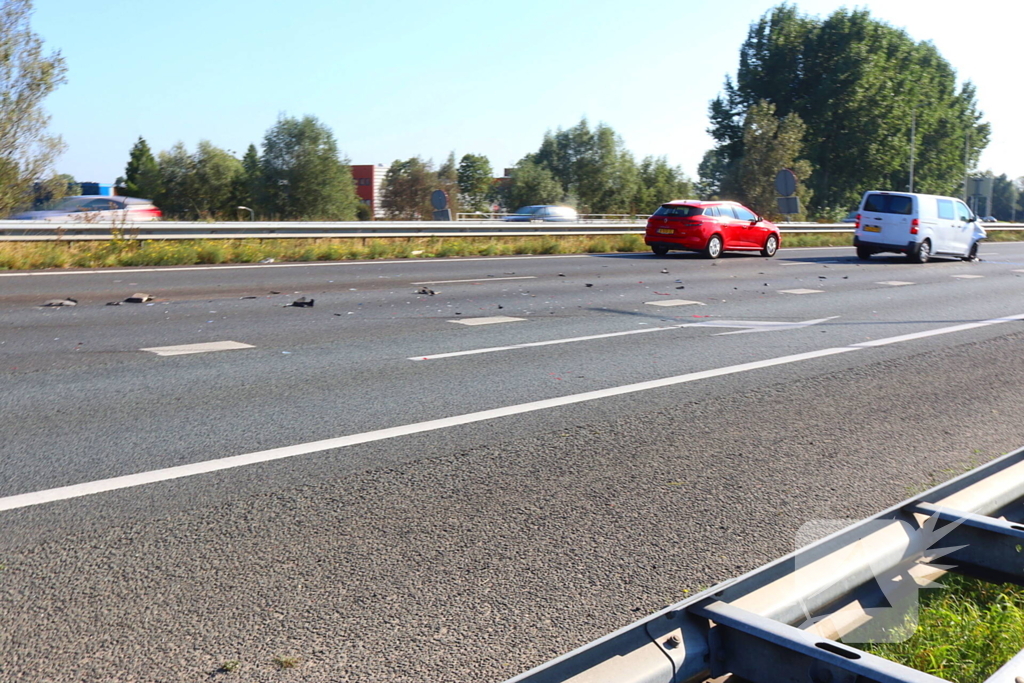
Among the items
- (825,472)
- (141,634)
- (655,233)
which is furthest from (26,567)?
(655,233)

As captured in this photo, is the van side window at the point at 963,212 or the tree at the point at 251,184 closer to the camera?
the van side window at the point at 963,212

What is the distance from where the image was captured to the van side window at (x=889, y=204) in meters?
23.3

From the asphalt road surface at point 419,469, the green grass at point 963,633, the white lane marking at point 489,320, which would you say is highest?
the white lane marking at point 489,320

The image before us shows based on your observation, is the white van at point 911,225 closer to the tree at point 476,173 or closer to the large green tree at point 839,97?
the large green tree at point 839,97

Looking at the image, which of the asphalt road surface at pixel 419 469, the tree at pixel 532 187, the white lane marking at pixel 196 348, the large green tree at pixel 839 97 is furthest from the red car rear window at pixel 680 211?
the tree at pixel 532 187

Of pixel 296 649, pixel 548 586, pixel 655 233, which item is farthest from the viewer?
pixel 655 233

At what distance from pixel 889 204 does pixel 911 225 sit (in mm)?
829

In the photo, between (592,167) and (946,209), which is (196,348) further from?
(592,167)

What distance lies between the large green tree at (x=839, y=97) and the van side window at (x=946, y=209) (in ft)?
140

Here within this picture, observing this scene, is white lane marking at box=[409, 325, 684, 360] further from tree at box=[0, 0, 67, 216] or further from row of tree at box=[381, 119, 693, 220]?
row of tree at box=[381, 119, 693, 220]

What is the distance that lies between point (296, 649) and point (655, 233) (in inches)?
866

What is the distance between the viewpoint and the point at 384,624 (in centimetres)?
290

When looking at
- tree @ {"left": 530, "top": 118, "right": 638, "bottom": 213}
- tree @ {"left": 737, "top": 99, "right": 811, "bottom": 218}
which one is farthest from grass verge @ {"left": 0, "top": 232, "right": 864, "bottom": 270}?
tree @ {"left": 530, "top": 118, "right": 638, "bottom": 213}

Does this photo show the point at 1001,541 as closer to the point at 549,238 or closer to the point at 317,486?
the point at 317,486
